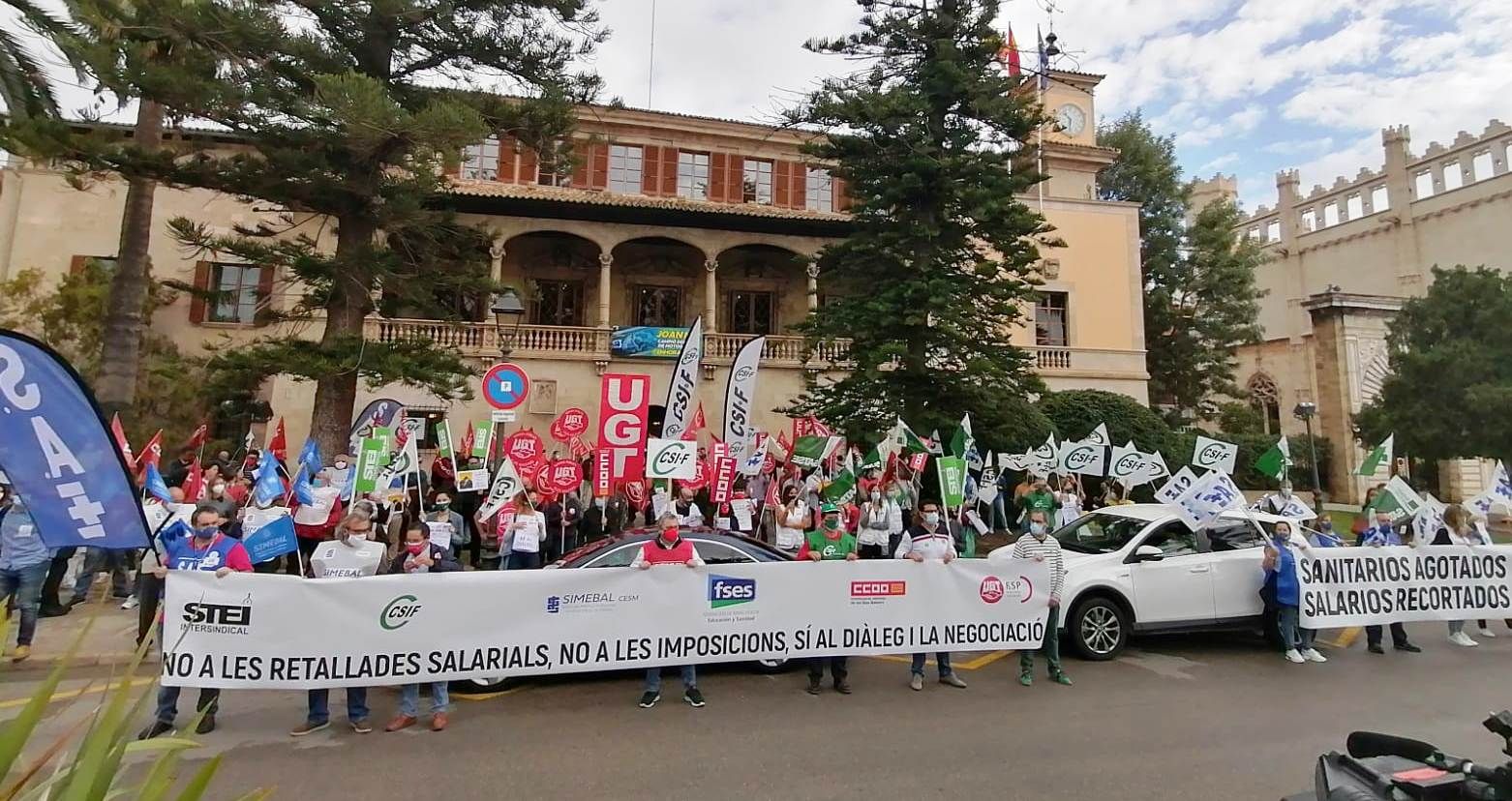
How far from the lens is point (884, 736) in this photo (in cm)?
629

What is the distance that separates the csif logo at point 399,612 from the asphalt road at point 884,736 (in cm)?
87

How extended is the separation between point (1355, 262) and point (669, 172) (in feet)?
163

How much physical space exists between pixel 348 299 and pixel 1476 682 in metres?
17.4

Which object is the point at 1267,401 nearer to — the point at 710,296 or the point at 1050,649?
the point at 710,296

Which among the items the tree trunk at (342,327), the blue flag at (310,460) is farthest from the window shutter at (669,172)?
the blue flag at (310,460)

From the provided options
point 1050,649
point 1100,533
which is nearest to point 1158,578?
point 1100,533

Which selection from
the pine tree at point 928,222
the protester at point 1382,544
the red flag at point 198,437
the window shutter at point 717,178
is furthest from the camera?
the window shutter at point 717,178

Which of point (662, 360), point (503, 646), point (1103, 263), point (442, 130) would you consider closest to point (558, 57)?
point (442, 130)

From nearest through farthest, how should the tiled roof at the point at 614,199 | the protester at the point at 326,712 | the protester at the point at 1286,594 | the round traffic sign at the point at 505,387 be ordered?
the protester at the point at 326,712 < the protester at the point at 1286,594 < the round traffic sign at the point at 505,387 < the tiled roof at the point at 614,199

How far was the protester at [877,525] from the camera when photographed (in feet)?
41.9

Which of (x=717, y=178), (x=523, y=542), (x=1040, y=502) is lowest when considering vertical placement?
(x=523, y=542)

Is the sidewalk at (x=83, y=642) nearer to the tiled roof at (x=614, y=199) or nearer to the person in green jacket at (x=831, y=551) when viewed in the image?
the person in green jacket at (x=831, y=551)

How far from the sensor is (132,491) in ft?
13.6

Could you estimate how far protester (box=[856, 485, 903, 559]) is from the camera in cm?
1276
